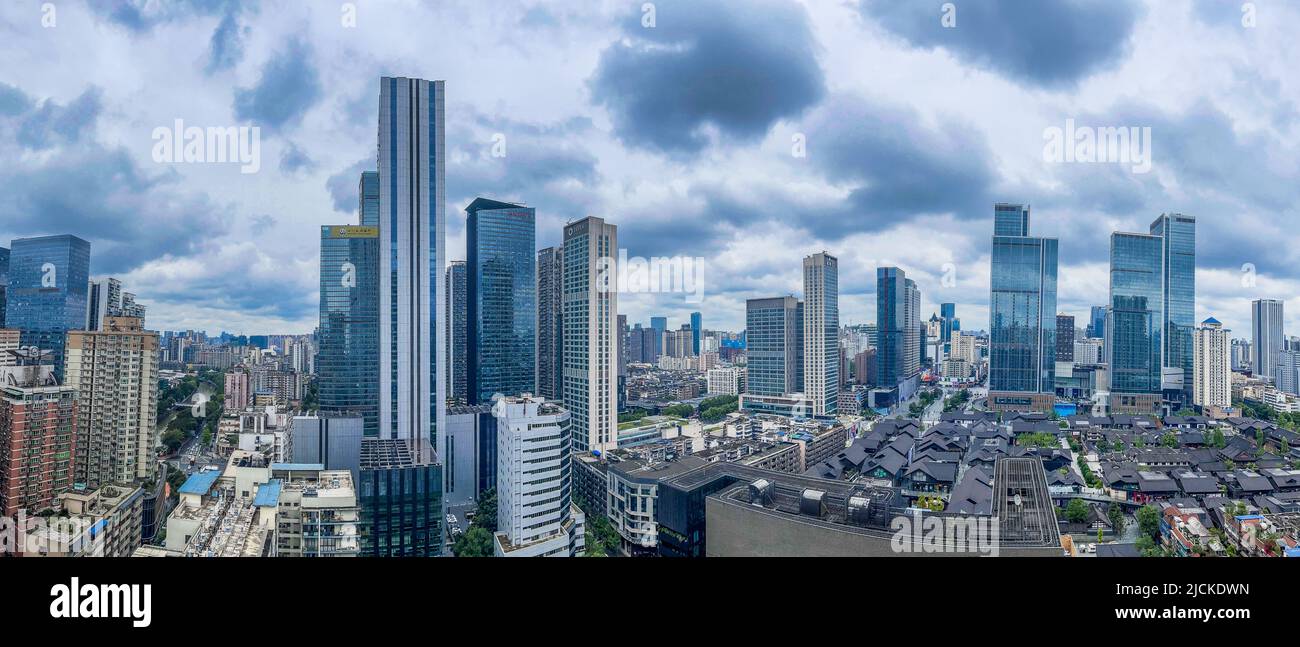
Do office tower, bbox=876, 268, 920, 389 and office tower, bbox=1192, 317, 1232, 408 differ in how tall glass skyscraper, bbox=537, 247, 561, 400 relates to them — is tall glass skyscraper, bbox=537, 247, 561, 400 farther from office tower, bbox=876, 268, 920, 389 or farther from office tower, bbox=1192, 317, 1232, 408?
office tower, bbox=1192, 317, 1232, 408

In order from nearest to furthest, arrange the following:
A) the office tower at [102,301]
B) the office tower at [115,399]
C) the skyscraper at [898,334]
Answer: the office tower at [102,301]
the office tower at [115,399]
the skyscraper at [898,334]

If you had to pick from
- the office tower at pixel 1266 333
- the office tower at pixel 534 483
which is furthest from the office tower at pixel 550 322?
the office tower at pixel 1266 333

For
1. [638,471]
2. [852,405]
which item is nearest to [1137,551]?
[638,471]

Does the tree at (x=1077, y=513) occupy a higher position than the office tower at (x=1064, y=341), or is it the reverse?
the office tower at (x=1064, y=341)

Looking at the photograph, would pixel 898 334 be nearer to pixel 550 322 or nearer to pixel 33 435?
pixel 550 322

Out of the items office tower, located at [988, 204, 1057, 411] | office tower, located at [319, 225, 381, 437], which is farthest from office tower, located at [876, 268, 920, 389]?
office tower, located at [319, 225, 381, 437]

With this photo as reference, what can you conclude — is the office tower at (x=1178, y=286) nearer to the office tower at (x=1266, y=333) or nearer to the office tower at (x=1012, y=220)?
the office tower at (x=1266, y=333)

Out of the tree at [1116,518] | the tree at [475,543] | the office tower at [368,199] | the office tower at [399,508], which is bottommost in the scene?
the tree at [1116,518]
